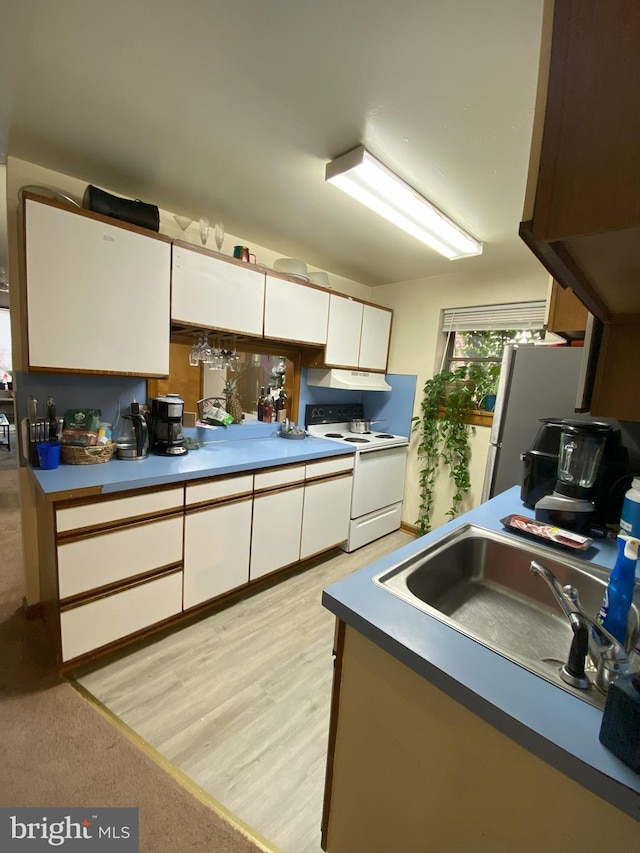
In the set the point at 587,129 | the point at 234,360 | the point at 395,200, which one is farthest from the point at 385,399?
the point at 587,129

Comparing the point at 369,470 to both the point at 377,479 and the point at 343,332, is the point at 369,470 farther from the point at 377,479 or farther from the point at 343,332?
the point at 343,332

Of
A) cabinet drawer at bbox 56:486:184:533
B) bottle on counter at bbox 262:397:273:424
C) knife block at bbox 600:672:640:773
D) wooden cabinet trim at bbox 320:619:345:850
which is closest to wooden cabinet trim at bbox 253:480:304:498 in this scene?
cabinet drawer at bbox 56:486:184:533

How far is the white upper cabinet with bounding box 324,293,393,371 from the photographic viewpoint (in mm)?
2820

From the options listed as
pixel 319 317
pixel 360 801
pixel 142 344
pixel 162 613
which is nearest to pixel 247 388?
pixel 319 317

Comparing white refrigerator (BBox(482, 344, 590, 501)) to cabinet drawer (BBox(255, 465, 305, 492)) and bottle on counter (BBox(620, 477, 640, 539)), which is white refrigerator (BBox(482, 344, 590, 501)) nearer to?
bottle on counter (BBox(620, 477, 640, 539))

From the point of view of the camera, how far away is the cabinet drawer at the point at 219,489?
1805 mm

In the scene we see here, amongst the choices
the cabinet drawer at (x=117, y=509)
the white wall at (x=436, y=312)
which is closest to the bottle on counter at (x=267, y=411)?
the cabinet drawer at (x=117, y=509)

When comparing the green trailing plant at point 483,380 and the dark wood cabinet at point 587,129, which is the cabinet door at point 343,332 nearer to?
the green trailing plant at point 483,380

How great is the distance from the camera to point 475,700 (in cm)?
59

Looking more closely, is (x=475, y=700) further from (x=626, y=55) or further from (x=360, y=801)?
(x=626, y=55)

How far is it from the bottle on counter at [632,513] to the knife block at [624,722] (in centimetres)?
52

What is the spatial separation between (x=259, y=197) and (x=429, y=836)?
245cm

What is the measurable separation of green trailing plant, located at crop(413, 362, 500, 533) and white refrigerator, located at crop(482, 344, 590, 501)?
83 cm

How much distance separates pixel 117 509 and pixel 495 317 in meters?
2.95
